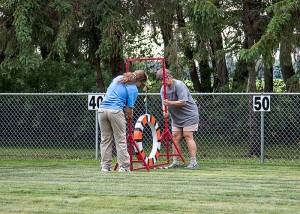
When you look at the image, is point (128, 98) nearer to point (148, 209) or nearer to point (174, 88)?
point (174, 88)

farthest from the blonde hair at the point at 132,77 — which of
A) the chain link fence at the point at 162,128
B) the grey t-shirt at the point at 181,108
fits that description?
the chain link fence at the point at 162,128

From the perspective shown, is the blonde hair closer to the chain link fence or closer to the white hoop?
the white hoop

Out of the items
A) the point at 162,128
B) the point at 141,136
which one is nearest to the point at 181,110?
the point at 141,136

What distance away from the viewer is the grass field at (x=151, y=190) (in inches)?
339

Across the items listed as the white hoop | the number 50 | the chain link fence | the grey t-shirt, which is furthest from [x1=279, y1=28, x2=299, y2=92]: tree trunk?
A: the white hoop

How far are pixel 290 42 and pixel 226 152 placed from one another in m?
2.65

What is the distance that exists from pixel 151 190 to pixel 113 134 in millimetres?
3377

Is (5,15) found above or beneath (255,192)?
above

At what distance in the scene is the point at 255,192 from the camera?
9.91 metres

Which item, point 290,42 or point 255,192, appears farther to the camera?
point 290,42

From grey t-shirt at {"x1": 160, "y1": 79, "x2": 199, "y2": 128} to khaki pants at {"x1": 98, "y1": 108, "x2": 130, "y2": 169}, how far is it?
50.4 inches

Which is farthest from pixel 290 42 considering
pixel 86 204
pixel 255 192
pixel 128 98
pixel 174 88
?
pixel 86 204

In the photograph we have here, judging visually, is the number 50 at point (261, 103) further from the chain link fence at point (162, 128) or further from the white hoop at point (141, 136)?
the white hoop at point (141, 136)

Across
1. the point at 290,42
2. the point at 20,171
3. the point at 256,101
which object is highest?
the point at 290,42
